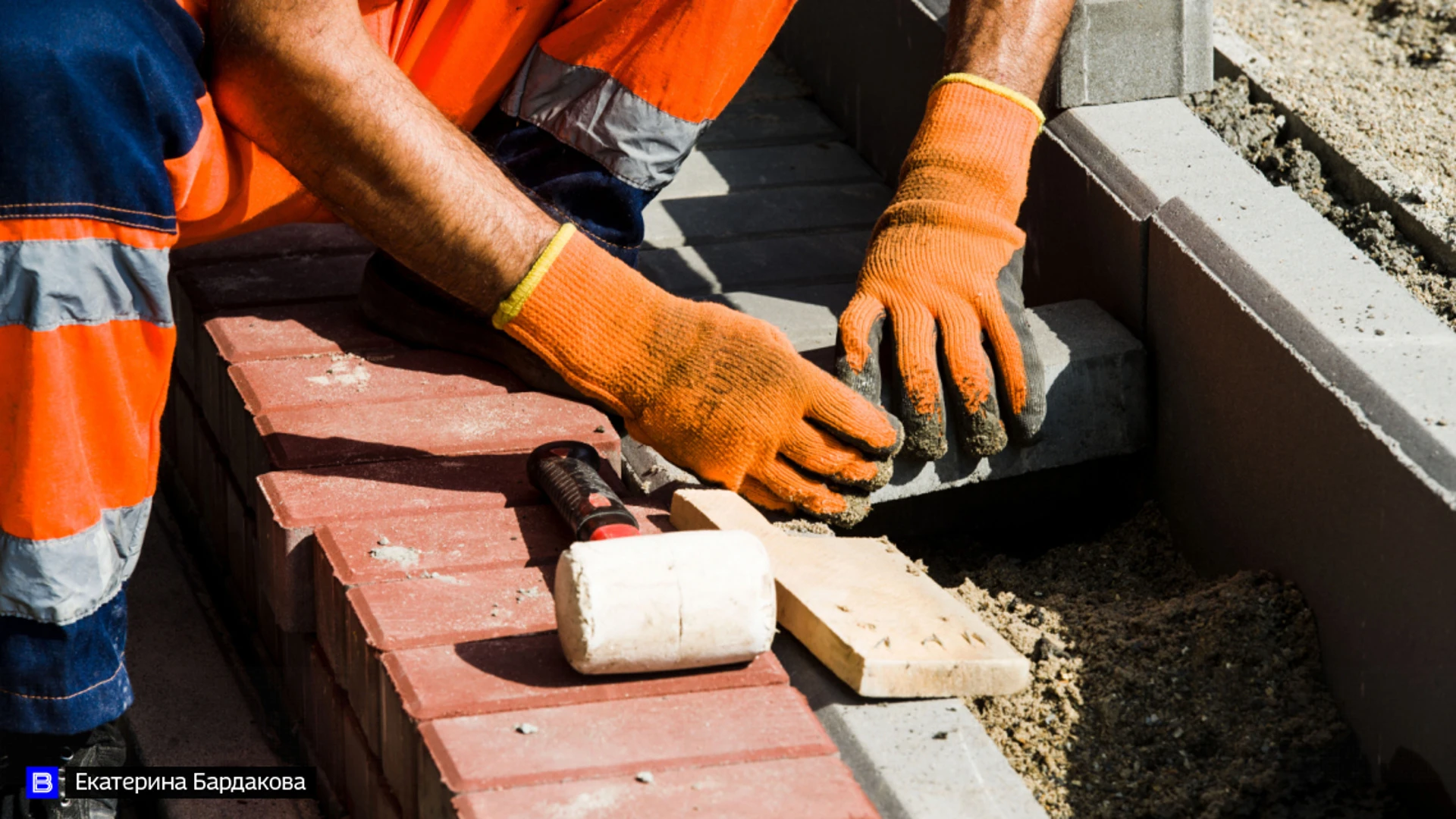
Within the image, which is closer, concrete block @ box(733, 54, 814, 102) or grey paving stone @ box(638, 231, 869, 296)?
grey paving stone @ box(638, 231, 869, 296)

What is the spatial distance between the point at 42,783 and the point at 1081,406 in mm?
1875

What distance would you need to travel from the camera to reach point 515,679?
78.4 inches

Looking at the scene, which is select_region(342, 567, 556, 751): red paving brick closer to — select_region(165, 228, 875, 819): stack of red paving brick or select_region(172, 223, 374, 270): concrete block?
select_region(165, 228, 875, 819): stack of red paving brick

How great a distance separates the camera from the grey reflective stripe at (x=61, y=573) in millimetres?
2129

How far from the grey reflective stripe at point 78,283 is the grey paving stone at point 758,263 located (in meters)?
1.60

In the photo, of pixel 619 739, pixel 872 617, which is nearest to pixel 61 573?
pixel 619 739

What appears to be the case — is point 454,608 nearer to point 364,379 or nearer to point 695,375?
point 695,375

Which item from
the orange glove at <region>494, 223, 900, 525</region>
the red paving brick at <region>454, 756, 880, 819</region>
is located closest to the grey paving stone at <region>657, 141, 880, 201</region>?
the orange glove at <region>494, 223, 900, 525</region>

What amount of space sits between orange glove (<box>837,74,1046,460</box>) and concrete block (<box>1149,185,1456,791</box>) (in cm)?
30

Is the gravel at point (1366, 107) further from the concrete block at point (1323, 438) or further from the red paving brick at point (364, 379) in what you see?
the red paving brick at point (364, 379)

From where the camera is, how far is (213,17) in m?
2.30

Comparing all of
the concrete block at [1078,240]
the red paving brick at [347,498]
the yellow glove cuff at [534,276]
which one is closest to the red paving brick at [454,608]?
the red paving brick at [347,498]

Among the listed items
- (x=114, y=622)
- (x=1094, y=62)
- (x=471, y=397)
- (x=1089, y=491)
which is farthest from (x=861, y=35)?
(x=114, y=622)

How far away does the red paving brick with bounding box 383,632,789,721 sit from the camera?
1.94 m
